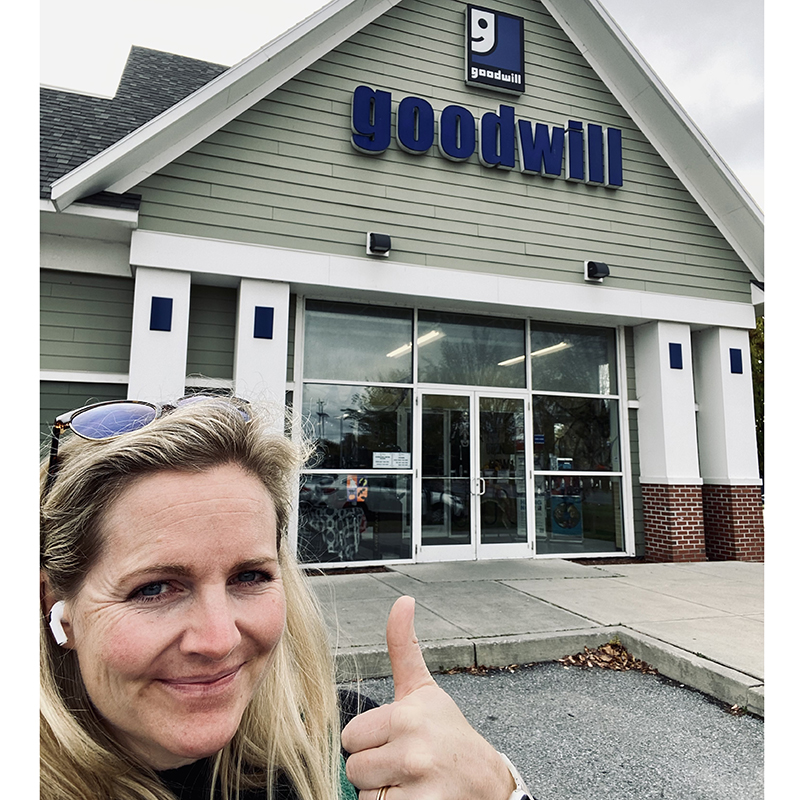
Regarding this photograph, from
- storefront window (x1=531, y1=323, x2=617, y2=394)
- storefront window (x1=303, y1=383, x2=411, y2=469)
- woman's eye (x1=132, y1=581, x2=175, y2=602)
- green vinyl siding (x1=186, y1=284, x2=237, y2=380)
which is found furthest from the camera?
storefront window (x1=531, y1=323, x2=617, y2=394)

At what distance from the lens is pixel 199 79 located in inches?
406

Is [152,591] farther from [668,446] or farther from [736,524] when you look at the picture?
[736,524]

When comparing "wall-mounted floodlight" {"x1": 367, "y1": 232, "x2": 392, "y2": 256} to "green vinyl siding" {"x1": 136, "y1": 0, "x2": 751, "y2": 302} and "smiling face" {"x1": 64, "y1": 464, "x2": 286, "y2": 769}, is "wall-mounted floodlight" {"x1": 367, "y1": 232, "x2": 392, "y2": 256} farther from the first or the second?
"smiling face" {"x1": 64, "y1": 464, "x2": 286, "y2": 769}

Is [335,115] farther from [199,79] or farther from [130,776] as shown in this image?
[130,776]

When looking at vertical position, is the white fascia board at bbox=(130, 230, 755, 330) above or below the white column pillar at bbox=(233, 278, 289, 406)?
above

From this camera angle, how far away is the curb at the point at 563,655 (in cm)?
396

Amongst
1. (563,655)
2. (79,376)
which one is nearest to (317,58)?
(79,376)

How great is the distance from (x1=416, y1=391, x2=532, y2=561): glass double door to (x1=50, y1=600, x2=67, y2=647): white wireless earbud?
7.09m

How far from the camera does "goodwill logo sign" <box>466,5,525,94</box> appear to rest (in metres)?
8.78

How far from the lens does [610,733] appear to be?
352 cm

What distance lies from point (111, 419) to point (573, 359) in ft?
28.6

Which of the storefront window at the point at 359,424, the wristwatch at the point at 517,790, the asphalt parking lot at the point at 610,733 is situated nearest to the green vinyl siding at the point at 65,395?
the storefront window at the point at 359,424

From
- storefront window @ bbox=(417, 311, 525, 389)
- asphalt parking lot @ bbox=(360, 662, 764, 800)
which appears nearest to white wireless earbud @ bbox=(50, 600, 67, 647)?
asphalt parking lot @ bbox=(360, 662, 764, 800)

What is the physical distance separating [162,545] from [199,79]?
11159mm
